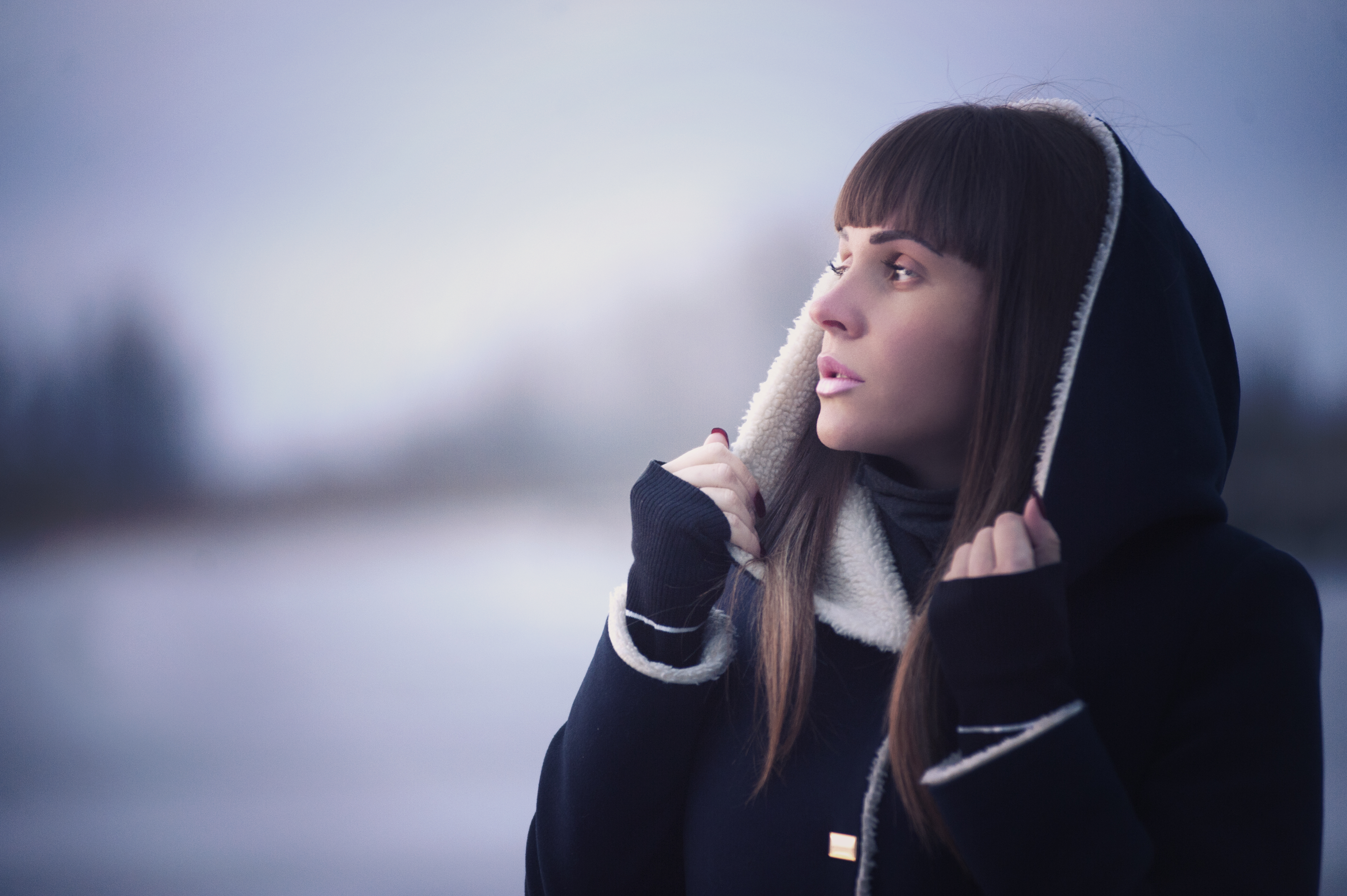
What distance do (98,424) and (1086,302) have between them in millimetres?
1422

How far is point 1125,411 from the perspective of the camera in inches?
23.3

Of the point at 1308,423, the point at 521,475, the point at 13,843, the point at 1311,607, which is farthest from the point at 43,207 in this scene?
the point at 1308,423

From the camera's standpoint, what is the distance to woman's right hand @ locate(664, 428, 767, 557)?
0.68 metres

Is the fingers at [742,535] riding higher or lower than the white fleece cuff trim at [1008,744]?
higher

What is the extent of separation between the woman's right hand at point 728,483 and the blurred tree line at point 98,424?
0.99m

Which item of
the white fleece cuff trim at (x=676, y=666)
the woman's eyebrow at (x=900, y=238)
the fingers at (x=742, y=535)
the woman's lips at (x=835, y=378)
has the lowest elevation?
the white fleece cuff trim at (x=676, y=666)

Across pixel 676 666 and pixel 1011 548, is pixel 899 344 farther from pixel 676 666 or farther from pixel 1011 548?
pixel 676 666

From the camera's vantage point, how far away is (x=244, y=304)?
4.31 feet

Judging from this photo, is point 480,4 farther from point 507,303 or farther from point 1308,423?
point 1308,423

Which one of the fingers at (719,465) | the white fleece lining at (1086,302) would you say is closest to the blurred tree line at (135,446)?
the fingers at (719,465)

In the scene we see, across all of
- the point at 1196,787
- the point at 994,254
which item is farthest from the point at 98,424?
the point at 1196,787

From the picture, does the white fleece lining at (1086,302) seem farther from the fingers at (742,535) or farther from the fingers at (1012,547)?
the fingers at (742,535)

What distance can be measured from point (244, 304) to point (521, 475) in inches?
20.8

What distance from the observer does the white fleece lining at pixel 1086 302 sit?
60 cm
